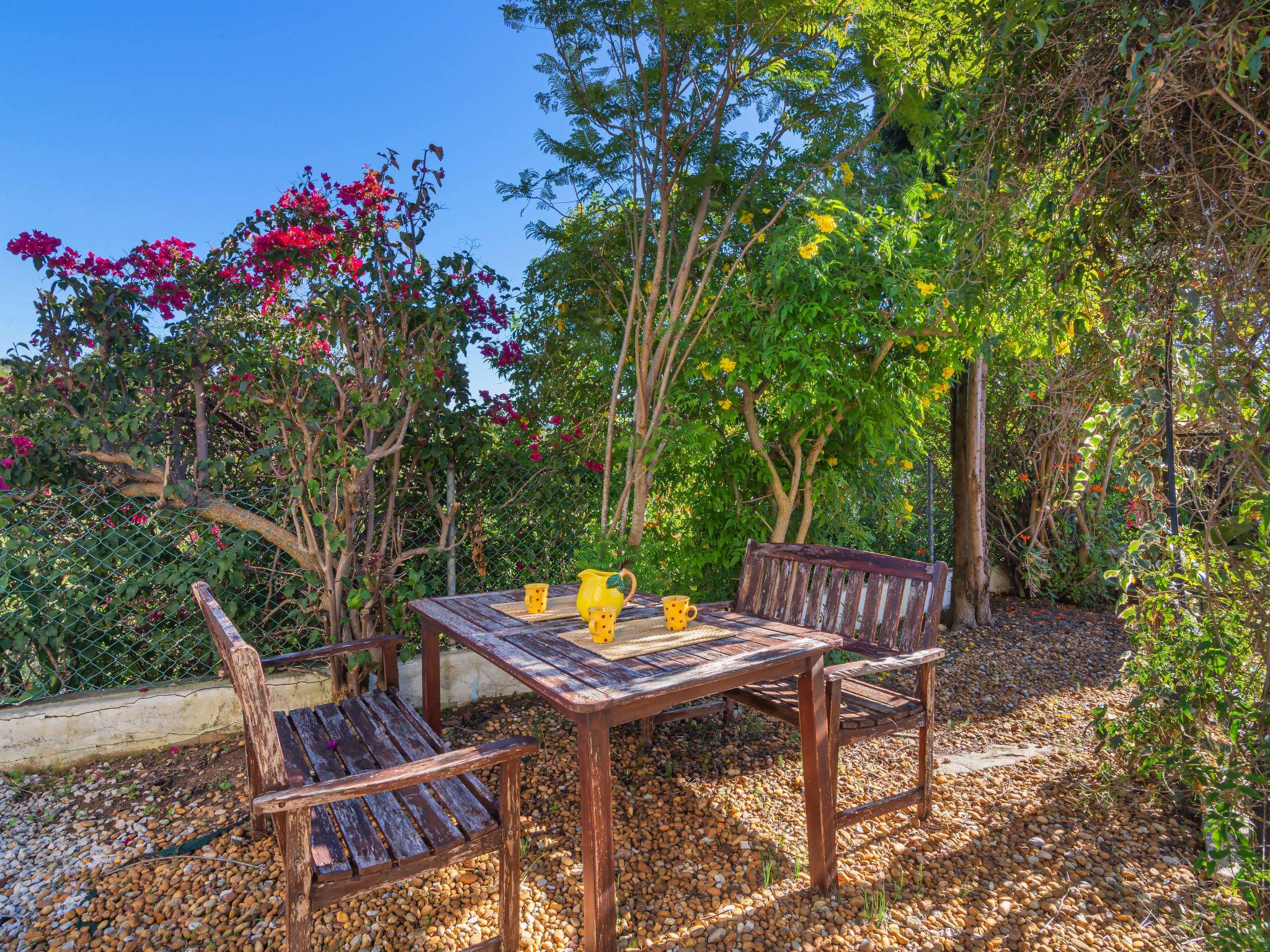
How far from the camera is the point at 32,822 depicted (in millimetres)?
Result: 2340

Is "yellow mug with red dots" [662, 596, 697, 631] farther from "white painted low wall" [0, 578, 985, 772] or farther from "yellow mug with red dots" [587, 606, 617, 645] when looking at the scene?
"white painted low wall" [0, 578, 985, 772]

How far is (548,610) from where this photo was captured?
252cm

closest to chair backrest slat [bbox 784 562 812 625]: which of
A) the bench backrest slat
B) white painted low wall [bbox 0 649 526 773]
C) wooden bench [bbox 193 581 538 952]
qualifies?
the bench backrest slat

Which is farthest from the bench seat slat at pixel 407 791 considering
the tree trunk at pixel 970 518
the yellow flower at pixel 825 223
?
the tree trunk at pixel 970 518

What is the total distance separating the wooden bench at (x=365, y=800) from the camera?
4.28 ft

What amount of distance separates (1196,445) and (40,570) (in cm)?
Answer: 465

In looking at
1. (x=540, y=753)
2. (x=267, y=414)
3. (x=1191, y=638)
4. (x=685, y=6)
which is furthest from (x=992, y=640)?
(x=267, y=414)

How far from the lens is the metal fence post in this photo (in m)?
3.40

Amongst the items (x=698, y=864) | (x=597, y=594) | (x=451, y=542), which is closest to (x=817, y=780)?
(x=698, y=864)

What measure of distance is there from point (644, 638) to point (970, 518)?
3.94m

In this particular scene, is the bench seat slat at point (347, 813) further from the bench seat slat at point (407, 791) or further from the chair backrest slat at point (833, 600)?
the chair backrest slat at point (833, 600)

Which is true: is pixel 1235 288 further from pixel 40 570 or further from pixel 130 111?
pixel 130 111

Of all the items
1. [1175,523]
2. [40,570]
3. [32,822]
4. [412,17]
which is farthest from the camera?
[412,17]

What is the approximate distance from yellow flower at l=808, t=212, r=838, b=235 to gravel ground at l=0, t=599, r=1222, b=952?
94.5 inches
